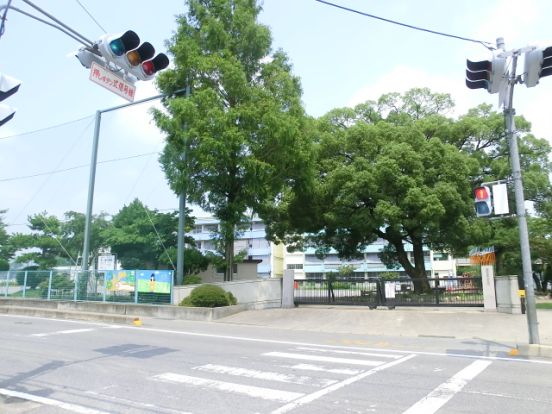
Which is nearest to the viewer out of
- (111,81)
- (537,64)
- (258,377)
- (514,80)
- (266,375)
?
(111,81)

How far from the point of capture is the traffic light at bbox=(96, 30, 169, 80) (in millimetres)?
6863

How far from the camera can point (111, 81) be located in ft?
23.7

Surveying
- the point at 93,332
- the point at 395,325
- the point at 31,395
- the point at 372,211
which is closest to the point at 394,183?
the point at 372,211

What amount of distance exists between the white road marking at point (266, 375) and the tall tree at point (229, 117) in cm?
1220

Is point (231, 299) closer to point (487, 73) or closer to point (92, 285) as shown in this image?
Result: point (92, 285)

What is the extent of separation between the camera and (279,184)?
887 inches

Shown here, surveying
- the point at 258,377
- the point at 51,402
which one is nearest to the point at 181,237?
the point at 258,377

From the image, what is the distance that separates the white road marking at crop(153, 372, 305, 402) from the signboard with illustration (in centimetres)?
1281

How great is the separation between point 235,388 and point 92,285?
58.9ft

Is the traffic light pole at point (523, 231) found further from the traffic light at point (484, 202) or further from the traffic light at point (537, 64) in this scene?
the traffic light at point (537, 64)

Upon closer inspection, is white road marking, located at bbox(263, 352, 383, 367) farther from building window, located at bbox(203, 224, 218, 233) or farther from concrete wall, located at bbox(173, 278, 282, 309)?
building window, located at bbox(203, 224, 218, 233)

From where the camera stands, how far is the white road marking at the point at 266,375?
24.2 feet

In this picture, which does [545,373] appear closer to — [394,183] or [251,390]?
[251,390]

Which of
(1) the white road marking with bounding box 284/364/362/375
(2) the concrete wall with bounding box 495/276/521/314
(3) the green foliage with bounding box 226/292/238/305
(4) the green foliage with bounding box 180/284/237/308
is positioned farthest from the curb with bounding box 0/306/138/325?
(2) the concrete wall with bounding box 495/276/521/314
